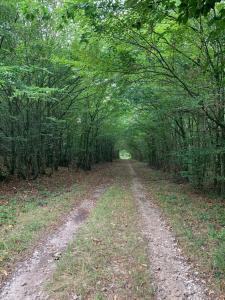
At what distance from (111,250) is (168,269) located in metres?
1.51

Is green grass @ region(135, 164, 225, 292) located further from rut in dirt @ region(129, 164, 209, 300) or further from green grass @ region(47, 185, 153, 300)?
green grass @ region(47, 185, 153, 300)

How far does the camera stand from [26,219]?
9.62m

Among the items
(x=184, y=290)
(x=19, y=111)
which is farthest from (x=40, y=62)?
(x=184, y=290)

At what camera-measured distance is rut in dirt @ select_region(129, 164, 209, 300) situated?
5.18 m

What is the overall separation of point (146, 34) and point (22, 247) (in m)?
6.62

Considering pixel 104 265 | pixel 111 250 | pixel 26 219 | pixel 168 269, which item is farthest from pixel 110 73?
pixel 168 269

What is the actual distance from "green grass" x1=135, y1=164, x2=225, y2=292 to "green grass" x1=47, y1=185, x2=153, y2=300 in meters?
1.20

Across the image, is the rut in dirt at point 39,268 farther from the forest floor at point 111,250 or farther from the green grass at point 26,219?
the green grass at point 26,219

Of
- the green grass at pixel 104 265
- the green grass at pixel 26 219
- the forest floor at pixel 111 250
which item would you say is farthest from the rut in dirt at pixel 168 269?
the green grass at pixel 26 219

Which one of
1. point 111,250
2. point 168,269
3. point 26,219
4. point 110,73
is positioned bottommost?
point 168,269

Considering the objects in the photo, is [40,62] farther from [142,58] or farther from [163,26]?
[163,26]

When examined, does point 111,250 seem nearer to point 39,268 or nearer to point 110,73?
point 39,268

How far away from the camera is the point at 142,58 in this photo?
10477 millimetres

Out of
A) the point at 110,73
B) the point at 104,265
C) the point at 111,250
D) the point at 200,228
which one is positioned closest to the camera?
the point at 104,265
